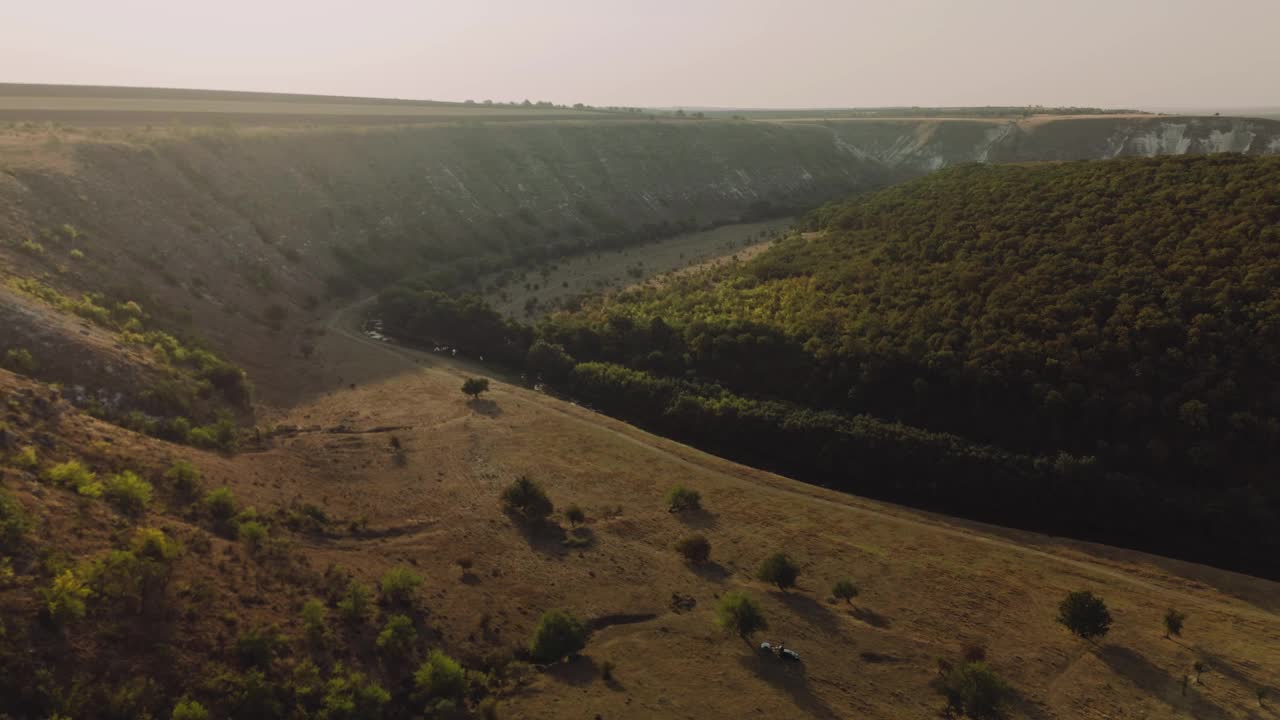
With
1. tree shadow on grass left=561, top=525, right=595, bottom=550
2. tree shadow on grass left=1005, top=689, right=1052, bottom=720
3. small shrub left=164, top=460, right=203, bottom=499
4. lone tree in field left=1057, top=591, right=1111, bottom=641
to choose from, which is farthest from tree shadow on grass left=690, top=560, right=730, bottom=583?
small shrub left=164, top=460, right=203, bottom=499

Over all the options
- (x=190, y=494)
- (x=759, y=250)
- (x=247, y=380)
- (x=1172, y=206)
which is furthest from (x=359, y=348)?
(x=1172, y=206)

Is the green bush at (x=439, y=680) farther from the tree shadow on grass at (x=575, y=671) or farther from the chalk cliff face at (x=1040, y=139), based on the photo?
the chalk cliff face at (x=1040, y=139)

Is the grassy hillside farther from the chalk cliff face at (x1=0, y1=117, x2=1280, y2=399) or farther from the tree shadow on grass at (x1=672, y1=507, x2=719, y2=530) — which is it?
the chalk cliff face at (x1=0, y1=117, x2=1280, y2=399)

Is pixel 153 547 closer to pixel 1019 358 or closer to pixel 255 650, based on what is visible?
pixel 255 650

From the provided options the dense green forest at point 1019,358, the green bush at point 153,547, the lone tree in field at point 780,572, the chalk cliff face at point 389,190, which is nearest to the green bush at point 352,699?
the green bush at point 153,547

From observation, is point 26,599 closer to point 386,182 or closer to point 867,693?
point 867,693

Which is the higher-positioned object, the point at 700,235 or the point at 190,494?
the point at 700,235
